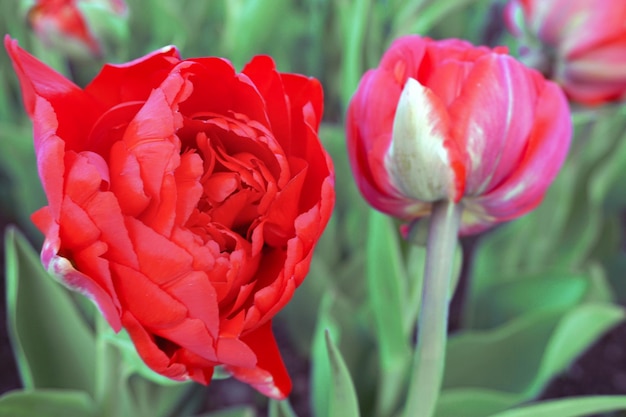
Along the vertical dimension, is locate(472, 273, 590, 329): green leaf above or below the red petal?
below

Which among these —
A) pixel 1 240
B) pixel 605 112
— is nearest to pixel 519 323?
pixel 605 112

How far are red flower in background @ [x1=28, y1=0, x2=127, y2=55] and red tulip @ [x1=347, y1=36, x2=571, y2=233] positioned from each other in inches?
10.0

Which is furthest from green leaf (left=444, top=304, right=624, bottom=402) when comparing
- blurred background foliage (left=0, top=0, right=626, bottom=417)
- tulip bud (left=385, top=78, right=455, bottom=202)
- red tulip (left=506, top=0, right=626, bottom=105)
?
tulip bud (left=385, top=78, right=455, bottom=202)

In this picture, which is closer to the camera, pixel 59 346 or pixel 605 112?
pixel 59 346

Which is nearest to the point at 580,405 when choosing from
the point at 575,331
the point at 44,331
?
the point at 575,331

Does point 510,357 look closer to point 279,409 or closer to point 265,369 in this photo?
point 279,409

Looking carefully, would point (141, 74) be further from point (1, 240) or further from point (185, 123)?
point (1, 240)

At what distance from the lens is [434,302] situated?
0.81 feet

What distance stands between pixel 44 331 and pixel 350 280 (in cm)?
24

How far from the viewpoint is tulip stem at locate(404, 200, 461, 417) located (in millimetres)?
248

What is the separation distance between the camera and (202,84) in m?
0.22

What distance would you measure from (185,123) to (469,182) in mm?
101

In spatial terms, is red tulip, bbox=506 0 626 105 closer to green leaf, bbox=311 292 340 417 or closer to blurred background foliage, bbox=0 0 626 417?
blurred background foliage, bbox=0 0 626 417

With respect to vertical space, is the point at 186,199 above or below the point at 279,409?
above
